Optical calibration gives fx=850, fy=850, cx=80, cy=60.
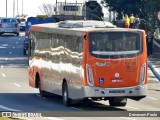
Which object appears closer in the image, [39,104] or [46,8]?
[39,104]

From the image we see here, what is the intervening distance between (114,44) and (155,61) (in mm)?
23356

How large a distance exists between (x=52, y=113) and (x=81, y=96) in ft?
5.33

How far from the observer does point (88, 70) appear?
26484mm

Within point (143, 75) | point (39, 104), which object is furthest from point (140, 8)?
point (143, 75)

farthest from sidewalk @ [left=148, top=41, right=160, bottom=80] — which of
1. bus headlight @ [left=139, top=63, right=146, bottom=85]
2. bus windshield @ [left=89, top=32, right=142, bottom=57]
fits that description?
bus windshield @ [left=89, top=32, right=142, bottom=57]

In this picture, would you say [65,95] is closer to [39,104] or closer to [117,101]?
[39,104]

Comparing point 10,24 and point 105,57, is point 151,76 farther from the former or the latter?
point 10,24

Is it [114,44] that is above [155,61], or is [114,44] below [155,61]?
above

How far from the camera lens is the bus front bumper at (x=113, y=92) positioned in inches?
1040

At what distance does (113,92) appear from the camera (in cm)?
2655

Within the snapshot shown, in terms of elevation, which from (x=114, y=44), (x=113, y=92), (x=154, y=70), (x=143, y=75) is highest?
(x=114, y=44)

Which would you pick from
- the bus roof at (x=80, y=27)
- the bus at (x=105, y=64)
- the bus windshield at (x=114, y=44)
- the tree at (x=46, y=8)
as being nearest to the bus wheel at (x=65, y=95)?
the bus at (x=105, y=64)

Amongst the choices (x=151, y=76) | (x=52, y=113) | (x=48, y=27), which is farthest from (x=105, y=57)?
(x=151, y=76)

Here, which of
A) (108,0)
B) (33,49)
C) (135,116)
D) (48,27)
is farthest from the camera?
(108,0)
